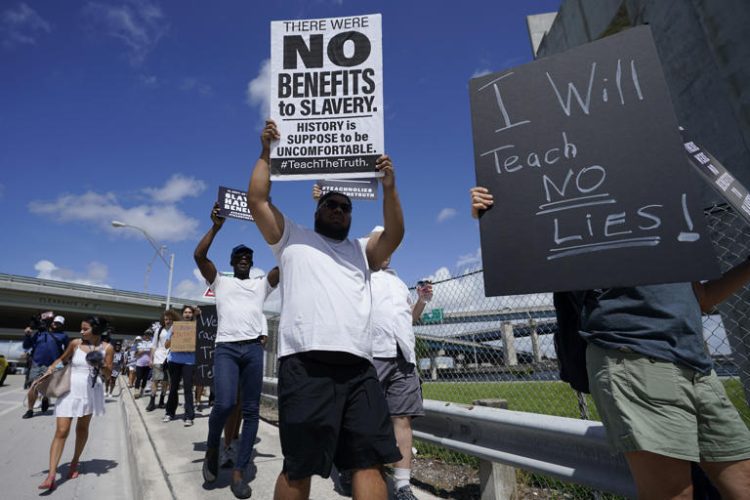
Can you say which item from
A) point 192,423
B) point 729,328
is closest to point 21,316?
point 192,423

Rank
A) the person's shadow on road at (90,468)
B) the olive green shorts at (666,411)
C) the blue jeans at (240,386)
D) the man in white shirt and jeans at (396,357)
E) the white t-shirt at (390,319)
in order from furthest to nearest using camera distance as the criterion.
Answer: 1. the person's shadow on road at (90,468)
2. the blue jeans at (240,386)
3. the white t-shirt at (390,319)
4. the man in white shirt and jeans at (396,357)
5. the olive green shorts at (666,411)

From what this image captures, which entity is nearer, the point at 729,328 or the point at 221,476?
the point at 221,476

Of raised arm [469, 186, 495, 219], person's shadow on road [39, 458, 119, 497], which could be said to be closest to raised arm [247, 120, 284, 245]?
raised arm [469, 186, 495, 219]

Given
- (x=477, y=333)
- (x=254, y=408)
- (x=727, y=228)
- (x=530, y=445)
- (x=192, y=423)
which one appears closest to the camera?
(x=530, y=445)

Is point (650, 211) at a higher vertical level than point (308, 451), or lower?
higher

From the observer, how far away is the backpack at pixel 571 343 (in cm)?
196

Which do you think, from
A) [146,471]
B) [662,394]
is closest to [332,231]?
[662,394]

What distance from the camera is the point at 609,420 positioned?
1639 mm

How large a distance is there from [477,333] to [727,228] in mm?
2567

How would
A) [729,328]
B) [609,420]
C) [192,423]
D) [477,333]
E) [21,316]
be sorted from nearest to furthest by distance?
[609,420], [729,328], [477,333], [192,423], [21,316]

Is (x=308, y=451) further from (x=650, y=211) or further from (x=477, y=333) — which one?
(x=477, y=333)

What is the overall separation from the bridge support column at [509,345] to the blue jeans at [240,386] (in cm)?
243

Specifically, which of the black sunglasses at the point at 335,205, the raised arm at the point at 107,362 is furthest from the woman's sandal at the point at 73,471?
the black sunglasses at the point at 335,205

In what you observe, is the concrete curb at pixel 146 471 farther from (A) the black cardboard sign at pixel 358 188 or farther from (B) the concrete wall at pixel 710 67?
(B) the concrete wall at pixel 710 67
